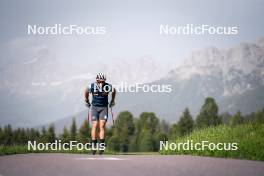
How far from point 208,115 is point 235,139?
67.9m

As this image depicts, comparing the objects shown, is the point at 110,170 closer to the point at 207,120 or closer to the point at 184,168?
the point at 184,168

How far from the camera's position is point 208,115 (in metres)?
82.4

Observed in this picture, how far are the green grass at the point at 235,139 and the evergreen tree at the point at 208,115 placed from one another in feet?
201

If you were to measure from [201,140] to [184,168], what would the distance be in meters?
5.77

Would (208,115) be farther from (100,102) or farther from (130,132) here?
(100,102)

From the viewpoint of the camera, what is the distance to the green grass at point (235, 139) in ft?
45.9

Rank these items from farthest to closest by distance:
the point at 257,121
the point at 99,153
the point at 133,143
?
the point at 133,143 → the point at 257,121 → the point at 99,153

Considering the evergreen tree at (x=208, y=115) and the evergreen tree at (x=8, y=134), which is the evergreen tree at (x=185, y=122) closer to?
the evergreen tree at (x=208, y=115)

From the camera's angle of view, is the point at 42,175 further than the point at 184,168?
No

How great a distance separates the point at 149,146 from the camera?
2847 inches

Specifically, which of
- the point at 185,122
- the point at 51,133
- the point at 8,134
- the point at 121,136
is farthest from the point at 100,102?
the point at 185,122

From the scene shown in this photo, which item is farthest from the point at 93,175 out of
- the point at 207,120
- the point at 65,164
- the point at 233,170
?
the point at 207,120

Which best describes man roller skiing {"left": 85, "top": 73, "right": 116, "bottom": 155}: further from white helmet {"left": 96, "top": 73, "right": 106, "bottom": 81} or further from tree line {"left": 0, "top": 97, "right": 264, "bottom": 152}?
tree line {"left": 0, "top": 97, "right": 264, "bottom": 152}

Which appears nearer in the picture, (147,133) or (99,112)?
(99,112)
